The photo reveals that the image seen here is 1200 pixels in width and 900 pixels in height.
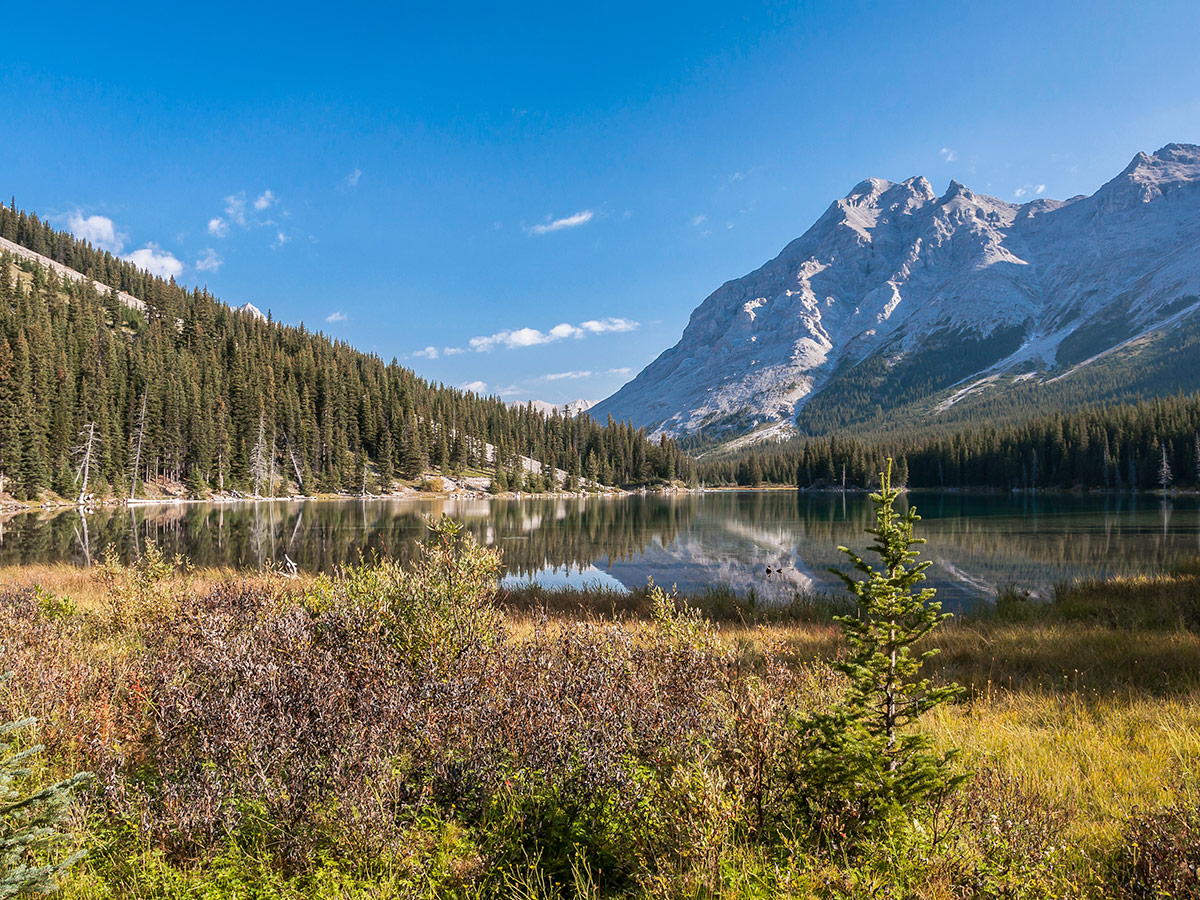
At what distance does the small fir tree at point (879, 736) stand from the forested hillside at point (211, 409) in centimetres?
8914

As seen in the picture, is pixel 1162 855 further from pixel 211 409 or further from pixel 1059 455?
pixel 1059 455

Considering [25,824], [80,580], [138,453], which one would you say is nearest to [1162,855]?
[25,824]

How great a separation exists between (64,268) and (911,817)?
222 m

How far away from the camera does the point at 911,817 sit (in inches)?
158

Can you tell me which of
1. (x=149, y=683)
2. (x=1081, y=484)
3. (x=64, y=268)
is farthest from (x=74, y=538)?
(x=64, y=268)

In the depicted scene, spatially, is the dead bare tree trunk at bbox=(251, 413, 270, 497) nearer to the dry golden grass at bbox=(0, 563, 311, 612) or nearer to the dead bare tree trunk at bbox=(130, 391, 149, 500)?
the dead bare tree trunk at bbox=(130, 391, 149, 500)

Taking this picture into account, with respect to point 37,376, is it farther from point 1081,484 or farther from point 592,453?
point 1081,484

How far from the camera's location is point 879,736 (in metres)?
4.43

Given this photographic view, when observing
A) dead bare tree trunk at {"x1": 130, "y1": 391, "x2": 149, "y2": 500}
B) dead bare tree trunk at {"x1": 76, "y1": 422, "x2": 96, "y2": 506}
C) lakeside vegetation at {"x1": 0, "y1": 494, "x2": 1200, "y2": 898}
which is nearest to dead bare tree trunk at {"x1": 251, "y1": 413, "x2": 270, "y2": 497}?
dead bare tree trunk at {"x1": 130, "y1": 391, "x2": 149, "y2": 500}

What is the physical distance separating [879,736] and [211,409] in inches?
4411

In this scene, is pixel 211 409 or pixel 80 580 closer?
pixel 80 580

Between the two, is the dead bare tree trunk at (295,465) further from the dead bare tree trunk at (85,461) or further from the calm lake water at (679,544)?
the calm lake water at (679,544)

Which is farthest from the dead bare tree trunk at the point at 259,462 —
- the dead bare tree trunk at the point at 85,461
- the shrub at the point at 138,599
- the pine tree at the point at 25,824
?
the pine tree at the point at 25,824

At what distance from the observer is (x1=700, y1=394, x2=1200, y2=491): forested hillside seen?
101625mm
